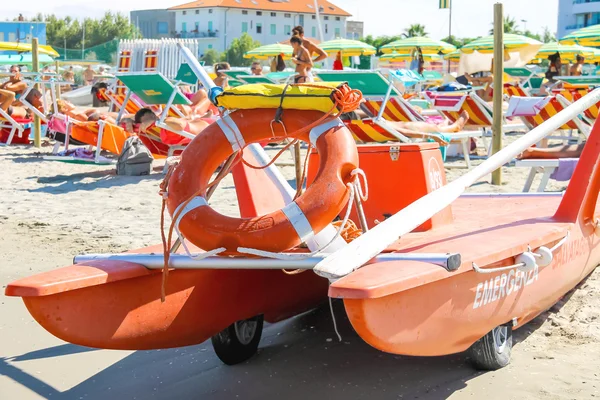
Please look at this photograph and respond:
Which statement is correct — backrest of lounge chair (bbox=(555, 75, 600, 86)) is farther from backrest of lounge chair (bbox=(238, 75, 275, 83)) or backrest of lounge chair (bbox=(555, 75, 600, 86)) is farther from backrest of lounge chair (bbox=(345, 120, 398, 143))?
backrest of lounge chair (bbox=(238, 75, 275, 83))

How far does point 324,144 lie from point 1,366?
1.75 m

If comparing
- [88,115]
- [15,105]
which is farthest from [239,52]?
[88,115]

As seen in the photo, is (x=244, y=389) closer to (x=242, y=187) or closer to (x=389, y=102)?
(x=242, y=187)

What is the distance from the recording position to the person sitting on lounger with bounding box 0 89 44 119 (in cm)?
1295

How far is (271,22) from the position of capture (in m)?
95.6

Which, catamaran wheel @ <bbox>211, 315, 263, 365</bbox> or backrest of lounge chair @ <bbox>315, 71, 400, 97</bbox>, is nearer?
catamaran wheel @ <bbox>211, 315, 263, 365</bbox>

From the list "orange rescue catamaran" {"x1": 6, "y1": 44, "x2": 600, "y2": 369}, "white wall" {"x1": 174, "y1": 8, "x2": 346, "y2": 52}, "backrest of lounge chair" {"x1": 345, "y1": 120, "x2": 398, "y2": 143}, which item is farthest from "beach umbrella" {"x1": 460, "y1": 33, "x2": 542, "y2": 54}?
"white wall" {"x1": 174, "y1": 8, "x2": 346, "y2": 52}

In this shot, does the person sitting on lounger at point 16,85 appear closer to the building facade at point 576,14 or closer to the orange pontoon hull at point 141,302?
the orange pontoon hull at point 141,302

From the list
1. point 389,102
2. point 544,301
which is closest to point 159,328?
point 544,301

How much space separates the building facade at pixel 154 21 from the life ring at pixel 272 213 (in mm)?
107613

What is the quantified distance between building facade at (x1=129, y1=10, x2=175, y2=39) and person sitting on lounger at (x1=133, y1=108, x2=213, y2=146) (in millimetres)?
101097

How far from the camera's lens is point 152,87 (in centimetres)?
1009

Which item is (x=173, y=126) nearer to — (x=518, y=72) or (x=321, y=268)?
(x=321, y=268)

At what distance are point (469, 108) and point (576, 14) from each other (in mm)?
77231
